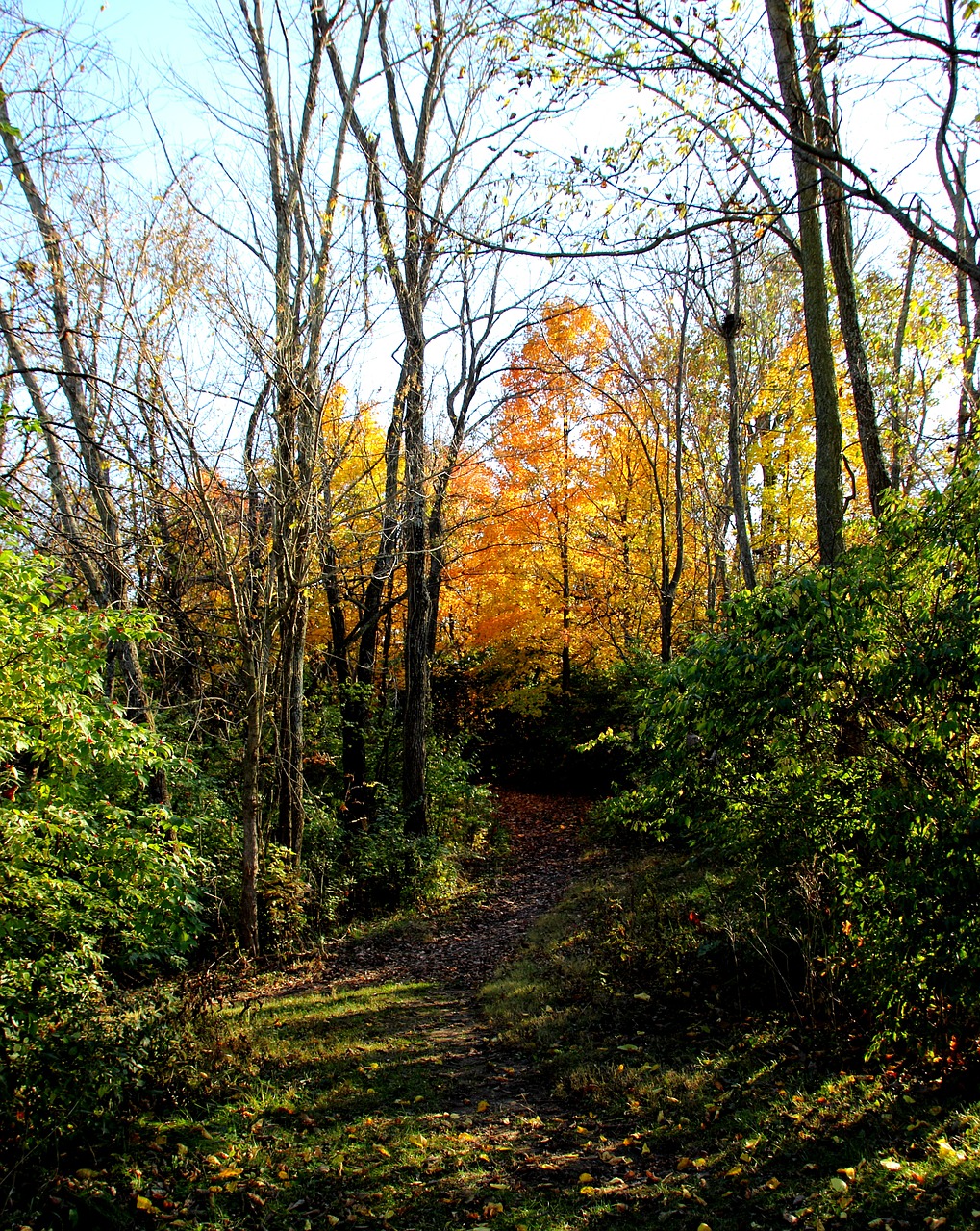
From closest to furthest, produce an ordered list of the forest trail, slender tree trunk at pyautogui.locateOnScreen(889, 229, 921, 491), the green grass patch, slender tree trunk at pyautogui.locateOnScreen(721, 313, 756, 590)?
1. the green grass patch
2. the forest trail
3. slender tree trunk at pyautogui.locateOnScreen(889, 229, 921, 491)
4. slender tree trunk at pyautogui.locateOnScreen(721, 313, 756, 590)

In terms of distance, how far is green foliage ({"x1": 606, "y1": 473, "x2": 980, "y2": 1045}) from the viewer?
3.71 meters

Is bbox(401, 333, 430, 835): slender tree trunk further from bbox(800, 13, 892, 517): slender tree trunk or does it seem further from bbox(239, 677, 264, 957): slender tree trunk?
bbox(800, 13, 892, 517): slender tree trunk

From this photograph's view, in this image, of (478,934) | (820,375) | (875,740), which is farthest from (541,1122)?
(820,375)

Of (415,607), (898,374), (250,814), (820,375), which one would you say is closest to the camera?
(820,375)

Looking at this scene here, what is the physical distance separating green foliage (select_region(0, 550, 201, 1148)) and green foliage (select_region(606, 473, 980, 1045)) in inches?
130

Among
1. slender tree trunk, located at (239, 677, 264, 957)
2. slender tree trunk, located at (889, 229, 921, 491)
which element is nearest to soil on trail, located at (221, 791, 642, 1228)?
slender tree trunk, located at (239, 677, 264, 957)

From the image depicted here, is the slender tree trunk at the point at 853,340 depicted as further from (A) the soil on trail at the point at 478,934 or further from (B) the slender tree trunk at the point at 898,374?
(A) the soil on trail at the point at 478,934

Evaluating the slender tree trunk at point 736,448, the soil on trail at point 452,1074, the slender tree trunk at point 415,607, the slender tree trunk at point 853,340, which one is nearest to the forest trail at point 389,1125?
the soil on trail at point 452,1074

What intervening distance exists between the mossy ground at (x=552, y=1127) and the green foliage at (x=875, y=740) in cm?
59

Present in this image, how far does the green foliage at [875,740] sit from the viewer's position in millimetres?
3707

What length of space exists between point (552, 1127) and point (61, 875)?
3.13 meters

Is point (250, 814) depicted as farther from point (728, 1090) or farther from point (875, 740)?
point (875, 740)

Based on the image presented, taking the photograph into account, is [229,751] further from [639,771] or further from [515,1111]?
[639,771]

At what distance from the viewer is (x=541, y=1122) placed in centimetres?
446
